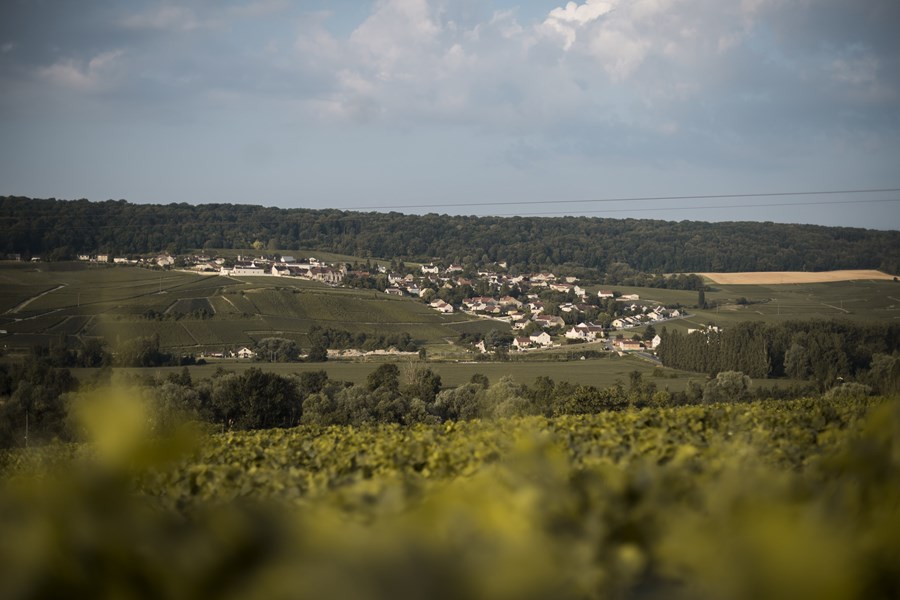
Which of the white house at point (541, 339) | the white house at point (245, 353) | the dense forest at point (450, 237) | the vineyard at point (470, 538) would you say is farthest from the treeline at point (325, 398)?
the dense forest at point (450, 237)

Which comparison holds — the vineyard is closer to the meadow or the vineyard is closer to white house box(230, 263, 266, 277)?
the meadow

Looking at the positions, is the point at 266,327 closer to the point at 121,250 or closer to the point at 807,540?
the point at 121,250

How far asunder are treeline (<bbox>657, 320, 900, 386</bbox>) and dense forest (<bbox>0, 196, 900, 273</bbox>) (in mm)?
20368

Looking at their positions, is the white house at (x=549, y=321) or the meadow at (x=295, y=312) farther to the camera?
the white house at (x=549, y=321)

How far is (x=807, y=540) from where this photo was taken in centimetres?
117

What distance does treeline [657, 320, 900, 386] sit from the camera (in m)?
54.0

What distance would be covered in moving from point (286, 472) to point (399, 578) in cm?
407

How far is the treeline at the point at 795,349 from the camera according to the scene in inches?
2127

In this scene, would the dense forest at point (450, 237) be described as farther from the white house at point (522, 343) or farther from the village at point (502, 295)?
the white house at point (522, 343)

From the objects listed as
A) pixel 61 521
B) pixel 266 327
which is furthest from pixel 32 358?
pixel 61 521

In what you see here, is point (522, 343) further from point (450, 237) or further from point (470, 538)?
point (470, 538)

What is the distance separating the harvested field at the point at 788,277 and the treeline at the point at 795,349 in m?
19.4

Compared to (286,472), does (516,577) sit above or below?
above

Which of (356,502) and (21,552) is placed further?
(356,502)
